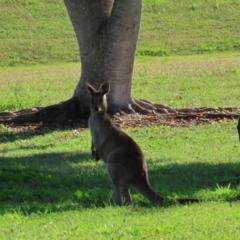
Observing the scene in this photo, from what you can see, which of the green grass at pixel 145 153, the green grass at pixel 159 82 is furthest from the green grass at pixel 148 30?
the green grass at pixel 159 82

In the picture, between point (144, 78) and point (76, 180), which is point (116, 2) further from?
point (144, 78)

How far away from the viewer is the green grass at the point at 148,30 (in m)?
31.9

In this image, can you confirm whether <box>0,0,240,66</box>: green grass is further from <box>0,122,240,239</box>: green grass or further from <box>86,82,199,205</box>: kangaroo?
<box>86,82,199,205</box>: kangaroo

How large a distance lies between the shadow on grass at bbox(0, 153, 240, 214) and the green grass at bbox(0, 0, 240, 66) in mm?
19293

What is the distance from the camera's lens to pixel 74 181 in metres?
10.4

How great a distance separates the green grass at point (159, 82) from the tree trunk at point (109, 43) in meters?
2.73

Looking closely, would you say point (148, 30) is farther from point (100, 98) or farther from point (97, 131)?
point (97, 131)

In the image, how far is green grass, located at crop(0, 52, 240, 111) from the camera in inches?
775

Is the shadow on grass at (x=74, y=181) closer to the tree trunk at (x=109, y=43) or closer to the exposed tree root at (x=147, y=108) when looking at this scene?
the tree trunk at (x=109, y=43)

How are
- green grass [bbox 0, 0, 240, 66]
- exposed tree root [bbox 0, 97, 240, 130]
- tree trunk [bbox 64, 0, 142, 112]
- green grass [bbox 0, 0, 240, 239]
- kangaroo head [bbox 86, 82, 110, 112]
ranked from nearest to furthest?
green grass [bbox 0, 0, 240, 239] < kangaroo head [bbox 86, 82, 110, 112] < exposed tree root [bbox 0, 97, 240, 130] < tree trunk [bbox 64, 0, 142, 112] < green grass [bbox 0, 0, 240, 66]

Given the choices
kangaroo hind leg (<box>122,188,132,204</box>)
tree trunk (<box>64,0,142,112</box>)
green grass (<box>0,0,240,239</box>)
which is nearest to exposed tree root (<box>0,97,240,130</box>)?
tree trunk (<box>64,0,142,112</box>)

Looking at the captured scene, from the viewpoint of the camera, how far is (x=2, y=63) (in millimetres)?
30391

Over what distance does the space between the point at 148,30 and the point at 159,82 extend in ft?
42.5

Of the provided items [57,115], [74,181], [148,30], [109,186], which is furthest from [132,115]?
[148,30]
